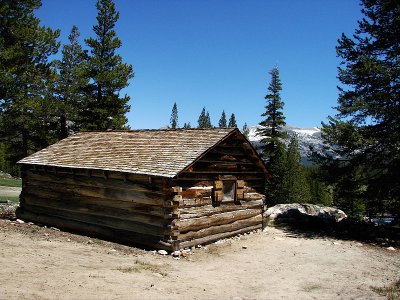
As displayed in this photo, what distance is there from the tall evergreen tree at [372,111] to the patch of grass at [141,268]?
10.9m

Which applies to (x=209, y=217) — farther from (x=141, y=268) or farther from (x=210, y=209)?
(x=141, y=268)

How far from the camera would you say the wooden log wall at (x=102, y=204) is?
12.9 meters

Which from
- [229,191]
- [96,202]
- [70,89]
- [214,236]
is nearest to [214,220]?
[214,236]

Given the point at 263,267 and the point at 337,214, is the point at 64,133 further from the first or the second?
the point at 263,267

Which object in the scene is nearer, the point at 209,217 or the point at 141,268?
the point at 141,268

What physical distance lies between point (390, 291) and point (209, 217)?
695cm

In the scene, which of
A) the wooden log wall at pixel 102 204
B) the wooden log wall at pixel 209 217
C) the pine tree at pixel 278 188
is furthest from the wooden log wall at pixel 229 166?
the pine tree at pixel 278 188

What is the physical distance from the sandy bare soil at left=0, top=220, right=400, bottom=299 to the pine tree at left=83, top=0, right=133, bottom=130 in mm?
18876

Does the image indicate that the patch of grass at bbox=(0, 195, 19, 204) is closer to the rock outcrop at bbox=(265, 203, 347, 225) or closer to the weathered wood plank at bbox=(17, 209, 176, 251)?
the weathered wood plank at bbox=(17, 209, 176, 251)

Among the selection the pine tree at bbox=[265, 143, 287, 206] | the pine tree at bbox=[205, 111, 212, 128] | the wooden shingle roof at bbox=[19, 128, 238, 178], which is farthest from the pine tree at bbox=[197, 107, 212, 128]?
the wooden shingle roof at bbox=[19, 128, 238, 178]

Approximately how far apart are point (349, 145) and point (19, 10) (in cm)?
2084

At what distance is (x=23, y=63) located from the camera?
22844mm

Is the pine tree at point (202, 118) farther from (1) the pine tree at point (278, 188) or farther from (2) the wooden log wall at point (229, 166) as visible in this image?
(2) the wooden log wall at point (229, 166)

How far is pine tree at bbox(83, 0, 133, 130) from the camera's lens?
32.3 metres
